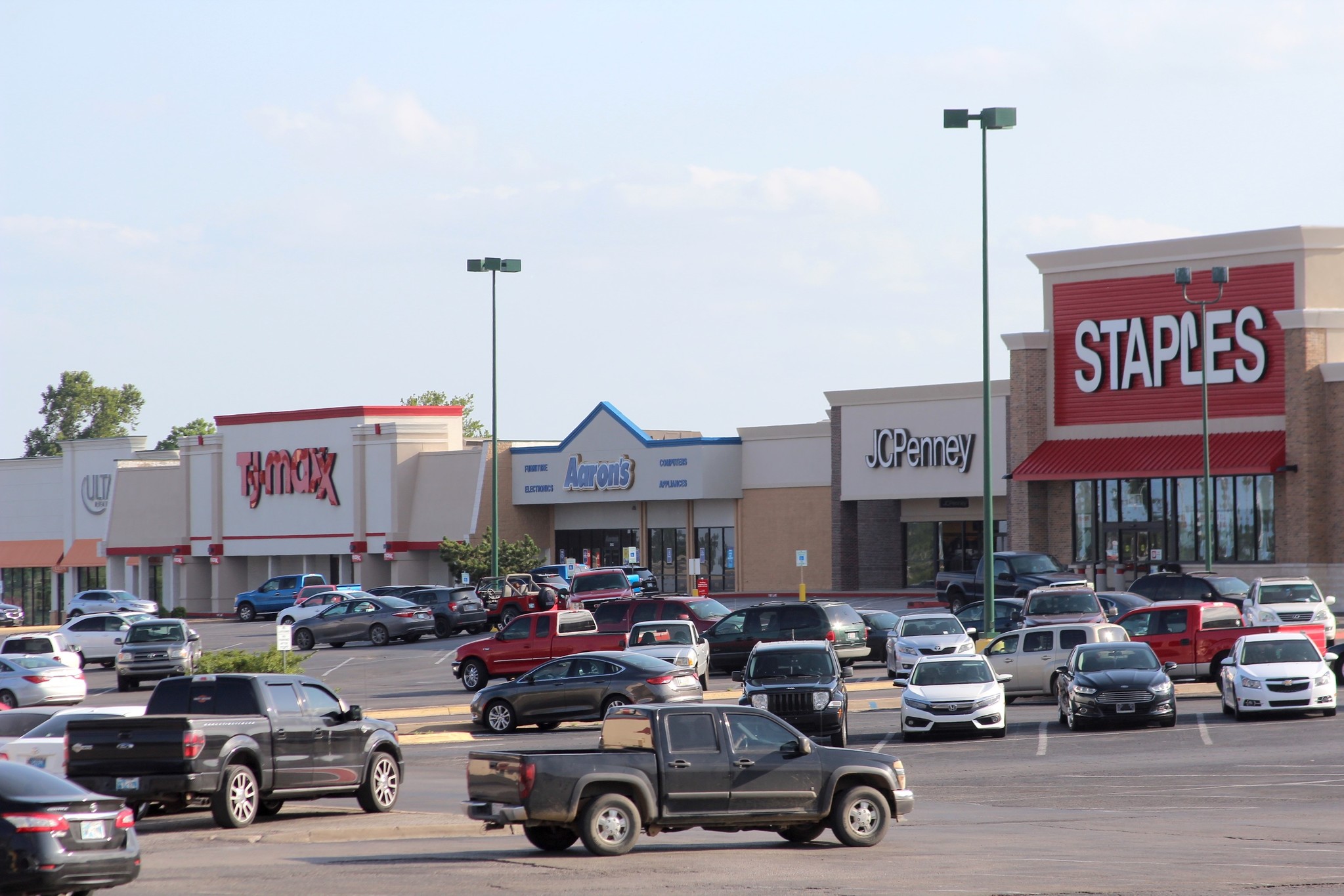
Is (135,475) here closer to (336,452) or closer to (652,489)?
(336,452)

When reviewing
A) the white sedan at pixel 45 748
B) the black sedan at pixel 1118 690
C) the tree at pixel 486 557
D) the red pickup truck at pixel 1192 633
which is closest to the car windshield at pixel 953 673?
the black sedan at pixel 1118 690

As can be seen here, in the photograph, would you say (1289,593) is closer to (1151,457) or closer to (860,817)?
(1151,457)

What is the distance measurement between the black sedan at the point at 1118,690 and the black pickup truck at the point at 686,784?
10.8 metres

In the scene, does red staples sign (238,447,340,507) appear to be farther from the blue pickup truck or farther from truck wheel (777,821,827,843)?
truck wheel (777,821,827,843)

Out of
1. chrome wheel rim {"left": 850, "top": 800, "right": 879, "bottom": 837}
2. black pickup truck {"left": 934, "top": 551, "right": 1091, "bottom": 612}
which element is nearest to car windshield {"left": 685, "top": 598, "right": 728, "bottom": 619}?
black pickup truck {"left": 934, "top": 551, "right": 1091, "bottom": 612}

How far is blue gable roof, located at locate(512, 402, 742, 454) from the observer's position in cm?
6462

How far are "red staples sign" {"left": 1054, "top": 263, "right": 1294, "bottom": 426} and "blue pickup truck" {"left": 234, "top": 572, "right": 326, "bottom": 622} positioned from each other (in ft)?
100

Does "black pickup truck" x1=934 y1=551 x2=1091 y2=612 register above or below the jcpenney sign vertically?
below

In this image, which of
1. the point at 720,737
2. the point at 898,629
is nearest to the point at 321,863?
the point at 720,737

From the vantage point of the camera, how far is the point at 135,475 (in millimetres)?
83062

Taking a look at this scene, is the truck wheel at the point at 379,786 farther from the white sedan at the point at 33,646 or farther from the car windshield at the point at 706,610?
the white sedan at the point at 33,646

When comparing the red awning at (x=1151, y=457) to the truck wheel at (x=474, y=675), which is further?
the red awning at (x=1151, y=457)

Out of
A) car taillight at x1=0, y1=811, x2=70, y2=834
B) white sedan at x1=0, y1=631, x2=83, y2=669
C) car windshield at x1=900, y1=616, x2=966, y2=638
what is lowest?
white sedan at x1=0, y1=631, x2=83, y2=669

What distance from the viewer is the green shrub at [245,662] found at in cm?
3097
